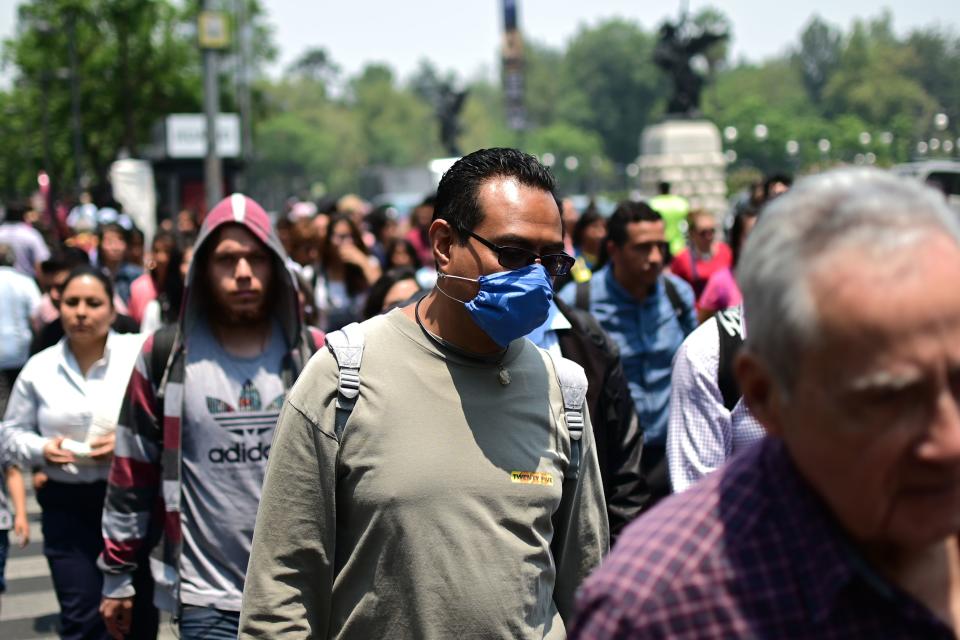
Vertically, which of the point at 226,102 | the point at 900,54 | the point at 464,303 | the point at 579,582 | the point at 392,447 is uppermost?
the point at 900,54

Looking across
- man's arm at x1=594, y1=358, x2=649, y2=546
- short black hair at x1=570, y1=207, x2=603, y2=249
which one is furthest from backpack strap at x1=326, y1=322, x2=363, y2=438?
short black hair at x1=570, y1=207, x2=603, y2=249

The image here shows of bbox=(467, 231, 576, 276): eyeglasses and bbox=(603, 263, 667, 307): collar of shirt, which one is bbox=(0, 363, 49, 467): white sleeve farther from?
bbox=(467, 231, 576, 276): eyeglasses

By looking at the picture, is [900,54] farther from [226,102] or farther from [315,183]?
[226,102]

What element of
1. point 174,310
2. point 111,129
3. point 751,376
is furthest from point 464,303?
point 111,129

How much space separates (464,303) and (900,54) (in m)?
147

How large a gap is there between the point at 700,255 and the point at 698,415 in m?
7.06

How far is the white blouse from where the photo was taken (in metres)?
5.20

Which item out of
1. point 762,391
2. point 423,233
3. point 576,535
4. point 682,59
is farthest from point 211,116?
point 682,59

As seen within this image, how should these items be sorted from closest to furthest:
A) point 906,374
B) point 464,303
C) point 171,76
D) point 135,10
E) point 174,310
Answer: point 906,374 → point 464,303 → point 174,310 → point 135,10 → point 171,76

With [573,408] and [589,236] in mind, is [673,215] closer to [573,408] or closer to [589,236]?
[589,236]

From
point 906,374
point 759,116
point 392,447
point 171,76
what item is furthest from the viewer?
point 759,116

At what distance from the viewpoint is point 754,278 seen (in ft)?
5.06

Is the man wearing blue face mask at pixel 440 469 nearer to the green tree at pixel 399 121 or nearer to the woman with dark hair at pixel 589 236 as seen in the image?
the woman with dark hair at pixel 589 236

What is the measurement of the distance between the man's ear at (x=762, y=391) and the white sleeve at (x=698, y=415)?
2026 millimetres
